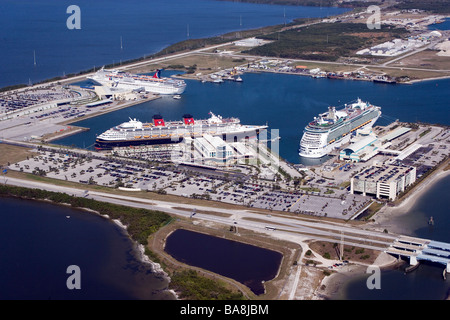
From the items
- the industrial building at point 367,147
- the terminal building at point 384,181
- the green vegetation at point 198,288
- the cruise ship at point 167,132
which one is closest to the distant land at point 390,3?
the industrial building at point 367,147

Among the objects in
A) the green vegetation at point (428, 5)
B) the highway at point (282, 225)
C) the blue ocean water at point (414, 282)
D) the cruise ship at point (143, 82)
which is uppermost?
the green vegetation at point (428, 5)

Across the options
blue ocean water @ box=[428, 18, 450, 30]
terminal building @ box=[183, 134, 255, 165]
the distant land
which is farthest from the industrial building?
the distant land

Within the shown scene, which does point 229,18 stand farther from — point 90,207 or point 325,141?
point 90,207

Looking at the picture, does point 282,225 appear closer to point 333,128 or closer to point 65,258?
point 65,258

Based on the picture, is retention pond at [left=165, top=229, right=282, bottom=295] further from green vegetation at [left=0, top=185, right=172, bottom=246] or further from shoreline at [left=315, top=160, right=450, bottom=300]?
shoreline at [left=315, top=160, right=450, bottom=300]

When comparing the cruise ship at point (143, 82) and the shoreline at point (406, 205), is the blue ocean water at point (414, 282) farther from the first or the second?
the cruise ship at point (143, 82)

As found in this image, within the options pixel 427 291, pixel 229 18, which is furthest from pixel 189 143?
pixel 229 18

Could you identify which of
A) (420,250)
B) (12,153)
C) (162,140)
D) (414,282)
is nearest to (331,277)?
(414,282)
